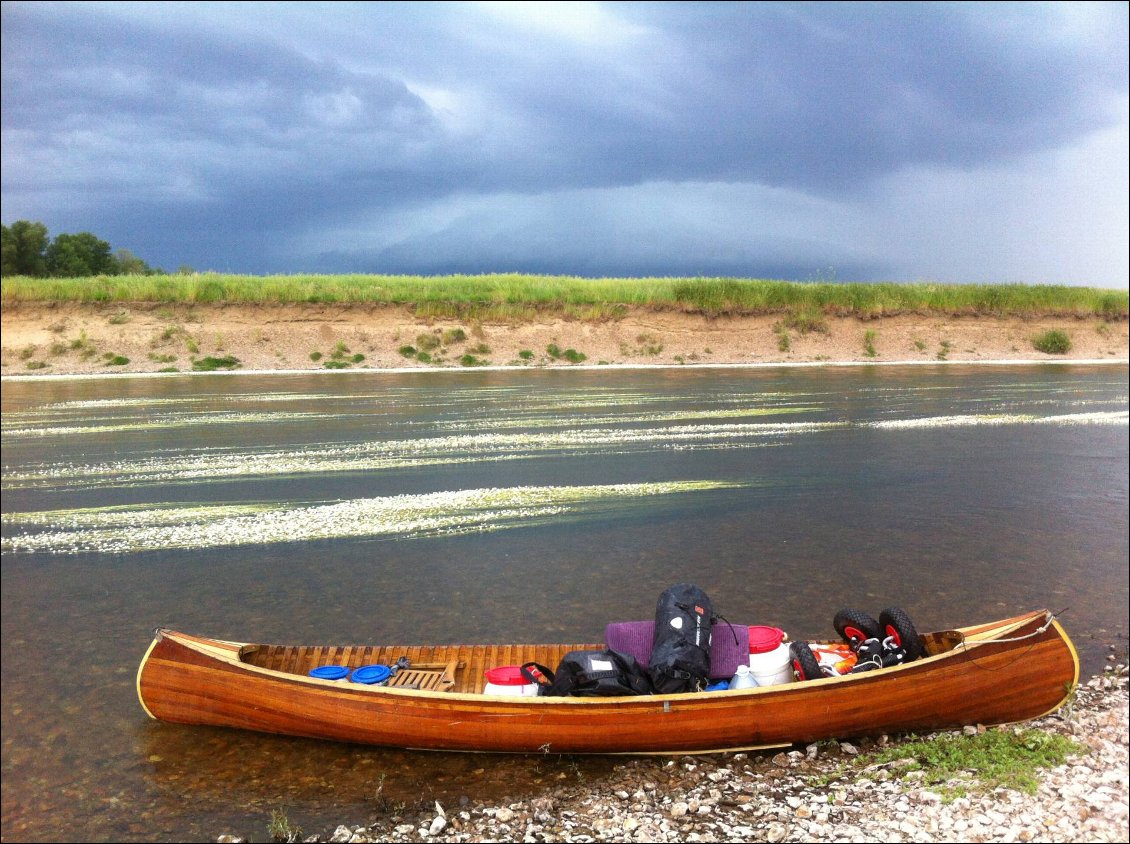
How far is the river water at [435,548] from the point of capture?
808 cm

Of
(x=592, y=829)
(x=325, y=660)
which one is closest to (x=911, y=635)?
(x=592, y=829)

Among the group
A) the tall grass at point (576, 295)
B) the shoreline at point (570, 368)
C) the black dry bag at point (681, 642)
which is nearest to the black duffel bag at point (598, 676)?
the black dry bag at point (681, 642)

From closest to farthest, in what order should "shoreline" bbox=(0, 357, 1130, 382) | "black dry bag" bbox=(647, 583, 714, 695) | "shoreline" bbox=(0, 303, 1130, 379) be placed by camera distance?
"black dry bag" bbox=(647, 583, 714, 695) → "shoreline" bbox=(0, 357, 1130, 382) → "shoreline" bbox=(0, 303, 1130, 379)

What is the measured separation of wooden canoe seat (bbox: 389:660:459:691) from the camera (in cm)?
864

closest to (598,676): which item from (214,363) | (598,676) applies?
(598,676)

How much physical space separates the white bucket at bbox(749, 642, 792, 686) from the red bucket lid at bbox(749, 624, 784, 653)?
0.14 ft

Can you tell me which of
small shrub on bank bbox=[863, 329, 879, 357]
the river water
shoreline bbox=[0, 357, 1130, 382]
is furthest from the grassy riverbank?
the river water

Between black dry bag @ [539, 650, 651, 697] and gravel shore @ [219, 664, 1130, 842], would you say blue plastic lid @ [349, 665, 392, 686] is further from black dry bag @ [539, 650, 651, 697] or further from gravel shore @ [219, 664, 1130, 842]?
black dry bag @ [539, 650, 651, 697]

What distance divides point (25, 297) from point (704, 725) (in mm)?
60155

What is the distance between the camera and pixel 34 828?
710 centimetres

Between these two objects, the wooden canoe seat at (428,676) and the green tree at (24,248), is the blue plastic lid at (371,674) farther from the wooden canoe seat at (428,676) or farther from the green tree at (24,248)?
the green tree at (24,248)

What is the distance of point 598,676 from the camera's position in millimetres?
7973

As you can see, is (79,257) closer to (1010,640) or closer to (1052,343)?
(1052,343)

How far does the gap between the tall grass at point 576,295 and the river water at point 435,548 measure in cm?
3038
